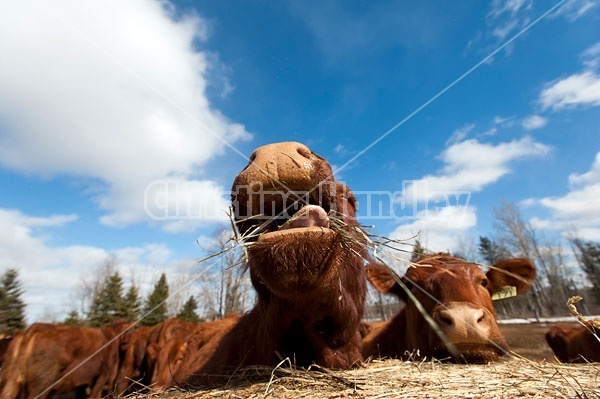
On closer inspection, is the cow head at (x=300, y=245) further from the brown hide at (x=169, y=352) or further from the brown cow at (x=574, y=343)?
the brown cow at (x=574, y=343)

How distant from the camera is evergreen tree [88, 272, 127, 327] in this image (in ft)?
123

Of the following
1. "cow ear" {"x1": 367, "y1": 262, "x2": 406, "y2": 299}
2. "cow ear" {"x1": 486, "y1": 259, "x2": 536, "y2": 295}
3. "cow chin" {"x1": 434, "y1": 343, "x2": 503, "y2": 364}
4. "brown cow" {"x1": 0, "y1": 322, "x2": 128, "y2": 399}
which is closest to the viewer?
"cow chin" {"x1": 434, "y1": 343, "x2": 503, "y2": 364}

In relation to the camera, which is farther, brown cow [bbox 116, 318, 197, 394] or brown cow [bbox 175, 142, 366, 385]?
brown cow [bbox 116, 318, 197, 394]

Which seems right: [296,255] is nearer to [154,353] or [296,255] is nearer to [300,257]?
[300,257]

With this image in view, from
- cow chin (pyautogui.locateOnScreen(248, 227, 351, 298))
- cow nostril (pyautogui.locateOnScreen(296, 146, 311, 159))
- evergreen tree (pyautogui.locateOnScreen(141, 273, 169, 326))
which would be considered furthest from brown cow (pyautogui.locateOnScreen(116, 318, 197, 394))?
evergreen tree (pyautogui.locateOnScreen(141, 273, 169, 326))

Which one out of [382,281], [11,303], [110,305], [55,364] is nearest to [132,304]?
[110,305]

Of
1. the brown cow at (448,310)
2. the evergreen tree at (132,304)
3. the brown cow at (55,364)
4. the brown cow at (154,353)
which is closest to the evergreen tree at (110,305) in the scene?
the evergreen tree at (132,304)

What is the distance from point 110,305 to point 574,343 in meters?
45.0

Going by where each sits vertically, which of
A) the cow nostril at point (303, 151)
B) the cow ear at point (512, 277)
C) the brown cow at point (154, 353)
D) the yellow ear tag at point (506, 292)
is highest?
the cow nostril at point (303, 151)

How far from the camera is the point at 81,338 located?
9.86 m

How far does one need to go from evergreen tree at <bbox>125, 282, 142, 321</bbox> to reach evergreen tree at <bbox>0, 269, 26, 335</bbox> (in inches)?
383

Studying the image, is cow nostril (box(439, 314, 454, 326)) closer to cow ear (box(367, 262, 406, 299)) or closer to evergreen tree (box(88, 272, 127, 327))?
cow ear (box(367, 262, 406, 299))

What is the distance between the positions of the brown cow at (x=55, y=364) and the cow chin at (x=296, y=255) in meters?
9.04

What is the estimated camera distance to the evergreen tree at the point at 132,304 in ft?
126
